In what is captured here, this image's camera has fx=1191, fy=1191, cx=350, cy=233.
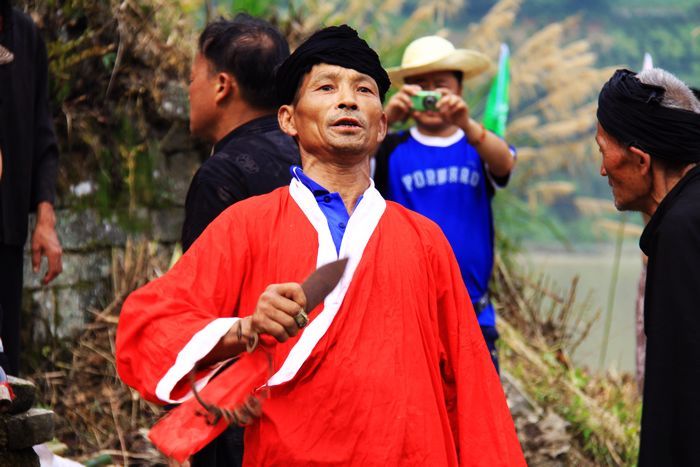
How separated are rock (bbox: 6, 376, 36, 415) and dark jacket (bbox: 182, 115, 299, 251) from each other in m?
0.86

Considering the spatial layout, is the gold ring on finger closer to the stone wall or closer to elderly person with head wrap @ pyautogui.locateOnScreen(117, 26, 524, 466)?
elderly person with head wrap @ pyautogui.locateOnScreen(117, 26, 524, 466)

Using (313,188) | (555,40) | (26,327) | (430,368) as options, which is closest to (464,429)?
(430,368)

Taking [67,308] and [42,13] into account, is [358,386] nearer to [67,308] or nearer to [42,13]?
[67,308]

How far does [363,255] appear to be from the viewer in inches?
106

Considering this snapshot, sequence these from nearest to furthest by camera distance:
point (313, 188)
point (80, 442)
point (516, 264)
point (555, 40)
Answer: point (313, 188), point (80, 442), point (516, 264), point (555, 40)

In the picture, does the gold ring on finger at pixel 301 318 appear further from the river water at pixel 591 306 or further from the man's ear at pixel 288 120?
the river water at pixel 591 306

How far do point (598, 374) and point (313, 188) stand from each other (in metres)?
5.47

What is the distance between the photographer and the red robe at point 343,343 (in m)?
2.57

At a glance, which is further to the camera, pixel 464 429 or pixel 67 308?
pixel 67 308

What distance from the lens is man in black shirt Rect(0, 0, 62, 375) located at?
4.38 meters

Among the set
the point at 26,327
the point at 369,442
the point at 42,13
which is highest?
the point at 42,13

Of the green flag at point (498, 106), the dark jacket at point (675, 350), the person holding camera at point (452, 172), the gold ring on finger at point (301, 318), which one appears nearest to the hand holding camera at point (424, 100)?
the person holding camera at point (452, 172)

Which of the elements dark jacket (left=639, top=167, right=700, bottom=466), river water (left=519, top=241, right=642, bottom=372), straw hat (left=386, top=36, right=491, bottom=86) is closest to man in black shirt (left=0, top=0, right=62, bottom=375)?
straw hat (left=386, top=36, right=491, bottom=86)

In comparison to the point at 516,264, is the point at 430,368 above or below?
above
